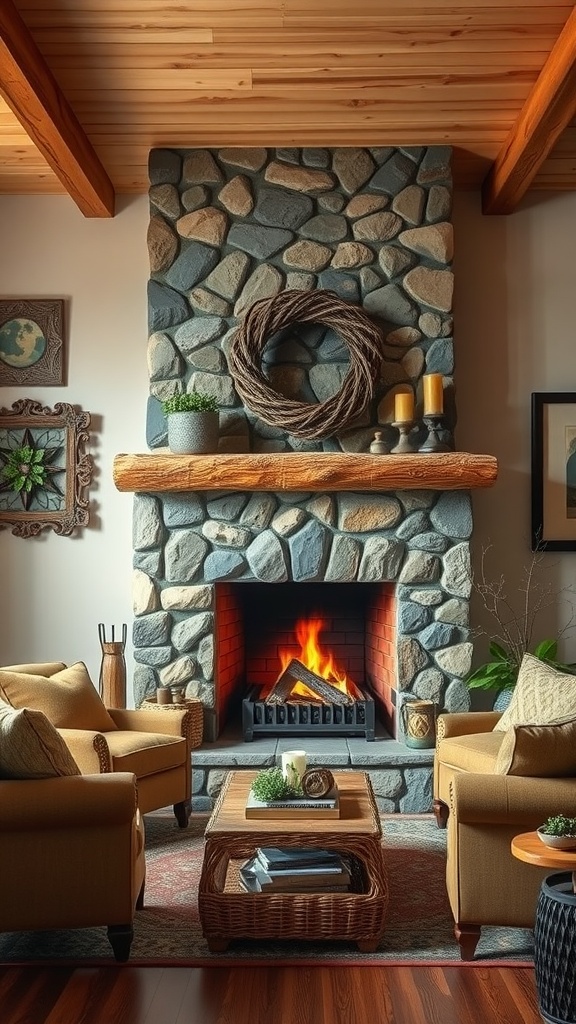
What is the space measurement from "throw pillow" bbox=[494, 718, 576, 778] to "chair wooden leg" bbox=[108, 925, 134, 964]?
3.76ft

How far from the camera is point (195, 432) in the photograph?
4.48 m

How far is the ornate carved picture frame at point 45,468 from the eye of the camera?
16.4 ft

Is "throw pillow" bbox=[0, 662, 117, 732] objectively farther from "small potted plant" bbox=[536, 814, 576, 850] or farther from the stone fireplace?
"small potted plant" bbox=[536, 814, 576, 850]

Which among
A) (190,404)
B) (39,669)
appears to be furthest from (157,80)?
(39,669)

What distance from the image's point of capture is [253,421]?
468 centimetres

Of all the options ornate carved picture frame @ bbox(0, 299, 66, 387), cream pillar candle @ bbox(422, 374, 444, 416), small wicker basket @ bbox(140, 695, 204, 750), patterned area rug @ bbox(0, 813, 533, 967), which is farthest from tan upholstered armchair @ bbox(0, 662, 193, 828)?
cream pillar candle @ bbox(422, 374, 444, 416)

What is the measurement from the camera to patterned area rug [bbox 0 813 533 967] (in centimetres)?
290

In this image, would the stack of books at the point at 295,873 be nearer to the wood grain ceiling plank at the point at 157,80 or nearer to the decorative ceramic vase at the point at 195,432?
the decorative ceramic vase at the point at 195,432

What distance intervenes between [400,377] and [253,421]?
2.32ft

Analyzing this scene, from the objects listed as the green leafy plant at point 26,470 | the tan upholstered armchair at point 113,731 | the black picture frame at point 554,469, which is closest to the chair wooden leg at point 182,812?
the tan upholstered armchair at point 113,731

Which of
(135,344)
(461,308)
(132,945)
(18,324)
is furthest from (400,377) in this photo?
(132,945)

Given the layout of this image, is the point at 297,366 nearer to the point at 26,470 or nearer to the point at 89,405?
the point at 89,405

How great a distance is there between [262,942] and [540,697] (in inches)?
49.8

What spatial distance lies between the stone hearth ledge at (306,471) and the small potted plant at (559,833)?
2.03 metres
